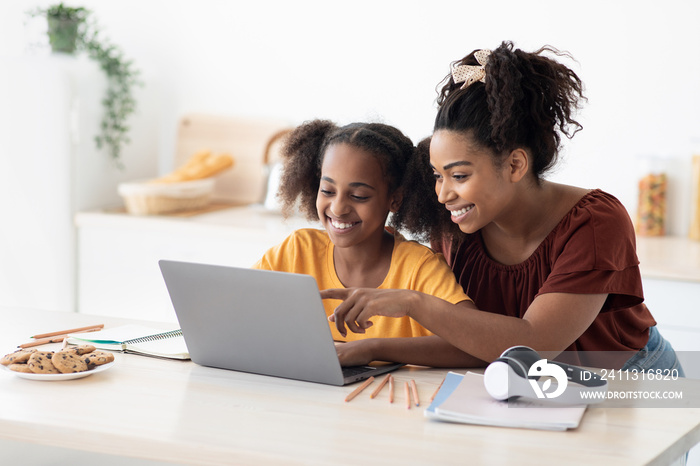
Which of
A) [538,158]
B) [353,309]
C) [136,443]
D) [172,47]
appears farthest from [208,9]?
[136,443]

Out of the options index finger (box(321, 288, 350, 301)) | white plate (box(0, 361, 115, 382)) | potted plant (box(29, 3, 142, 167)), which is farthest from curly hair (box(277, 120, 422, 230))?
potted plant (box(29, 3, 142, 167))

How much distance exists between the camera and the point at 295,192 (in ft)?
5.55

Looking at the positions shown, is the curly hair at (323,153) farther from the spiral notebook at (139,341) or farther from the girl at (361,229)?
the spiral notebook at (139,341)

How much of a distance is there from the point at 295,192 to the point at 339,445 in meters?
0.81

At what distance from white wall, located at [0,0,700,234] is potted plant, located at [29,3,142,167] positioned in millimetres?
101

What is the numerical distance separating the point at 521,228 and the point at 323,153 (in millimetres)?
388

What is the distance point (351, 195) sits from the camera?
1520 millimetres

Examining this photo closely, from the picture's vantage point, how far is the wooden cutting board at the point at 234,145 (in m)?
2.98

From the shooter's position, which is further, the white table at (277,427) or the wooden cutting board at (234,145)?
the wooden cutting board at (234,145)

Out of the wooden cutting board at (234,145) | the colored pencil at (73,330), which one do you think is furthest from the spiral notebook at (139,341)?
the wooden cutting board at (234,145)

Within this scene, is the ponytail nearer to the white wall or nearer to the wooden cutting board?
the white wall

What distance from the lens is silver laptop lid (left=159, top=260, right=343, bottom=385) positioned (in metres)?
1.15

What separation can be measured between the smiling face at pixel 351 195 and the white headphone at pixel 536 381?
0.48 m

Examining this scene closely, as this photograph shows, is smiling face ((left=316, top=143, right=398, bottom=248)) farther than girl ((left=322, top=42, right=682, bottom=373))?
Yes
